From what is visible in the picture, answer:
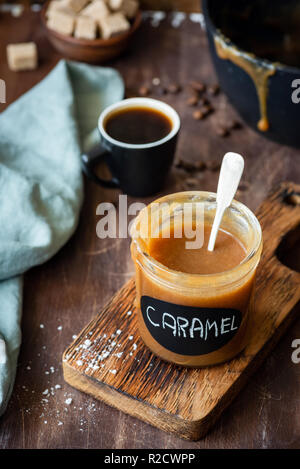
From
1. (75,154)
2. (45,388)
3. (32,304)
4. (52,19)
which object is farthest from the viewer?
(52,19)

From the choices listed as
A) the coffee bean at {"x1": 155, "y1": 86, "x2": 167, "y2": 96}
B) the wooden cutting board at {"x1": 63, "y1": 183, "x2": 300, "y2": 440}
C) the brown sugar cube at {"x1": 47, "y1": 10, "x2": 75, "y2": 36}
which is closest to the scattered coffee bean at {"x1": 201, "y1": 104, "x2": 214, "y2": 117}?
the coffee bean at {"x1": 155, "y1": 86, "x2": 167, "y2": 96}

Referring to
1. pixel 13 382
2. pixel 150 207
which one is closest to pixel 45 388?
pixel 13 382

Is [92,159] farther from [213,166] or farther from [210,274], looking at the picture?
[210,274]

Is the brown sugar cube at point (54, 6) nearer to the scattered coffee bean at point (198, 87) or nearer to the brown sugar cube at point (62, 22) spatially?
the brown sugar cube at point (62, 22)

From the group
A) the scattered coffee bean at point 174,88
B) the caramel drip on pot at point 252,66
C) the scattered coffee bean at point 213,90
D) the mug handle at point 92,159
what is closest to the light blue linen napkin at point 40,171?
the mug handle at point 92,159

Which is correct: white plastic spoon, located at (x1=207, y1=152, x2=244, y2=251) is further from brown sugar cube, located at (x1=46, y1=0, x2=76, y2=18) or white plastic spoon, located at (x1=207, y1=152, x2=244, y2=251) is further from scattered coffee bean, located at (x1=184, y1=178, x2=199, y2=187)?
brown sugar cube, located at (x1=46, y1=0, x2=76, y2=18)

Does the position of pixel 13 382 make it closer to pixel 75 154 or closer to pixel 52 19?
pixel 75 154
